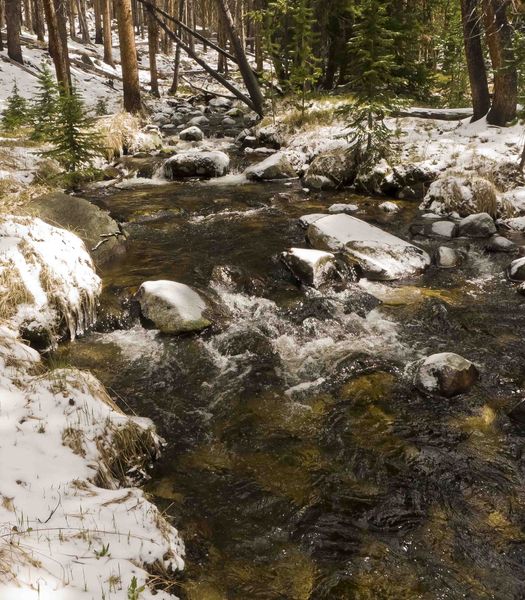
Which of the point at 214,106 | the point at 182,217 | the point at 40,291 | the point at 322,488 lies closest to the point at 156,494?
the point at 322,488

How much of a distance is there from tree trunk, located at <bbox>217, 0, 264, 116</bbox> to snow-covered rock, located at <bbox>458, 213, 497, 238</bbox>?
10934mm

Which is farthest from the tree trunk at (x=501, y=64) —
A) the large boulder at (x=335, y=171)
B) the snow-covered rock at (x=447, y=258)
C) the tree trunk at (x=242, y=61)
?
the tree trunk at (x=242, y=61)

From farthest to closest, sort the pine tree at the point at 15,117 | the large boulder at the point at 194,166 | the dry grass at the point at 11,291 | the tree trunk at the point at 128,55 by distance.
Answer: the tree trunk at the point at 128,55 < the pine tree at the point at 15,117 < the large boulder at the point at 194,166 < the dry grass at the point at 11,291

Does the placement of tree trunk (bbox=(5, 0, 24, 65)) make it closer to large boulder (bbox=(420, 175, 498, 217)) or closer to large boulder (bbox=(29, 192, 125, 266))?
large boulder (bbox=(29, 192, 125, 266))

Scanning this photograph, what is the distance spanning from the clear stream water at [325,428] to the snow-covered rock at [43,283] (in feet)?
1.00

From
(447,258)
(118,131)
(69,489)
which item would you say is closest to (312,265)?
(447,258)

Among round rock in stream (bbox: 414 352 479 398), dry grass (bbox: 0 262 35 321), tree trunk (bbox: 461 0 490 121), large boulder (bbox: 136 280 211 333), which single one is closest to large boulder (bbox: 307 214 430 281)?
round rock in stream (bbox: 414 352 479 398)

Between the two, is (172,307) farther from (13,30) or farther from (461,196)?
(13,30)

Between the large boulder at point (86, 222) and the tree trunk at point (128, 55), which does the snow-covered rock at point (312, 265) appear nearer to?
the large boulder at point (86, 222)

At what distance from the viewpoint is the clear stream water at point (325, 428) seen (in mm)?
3258

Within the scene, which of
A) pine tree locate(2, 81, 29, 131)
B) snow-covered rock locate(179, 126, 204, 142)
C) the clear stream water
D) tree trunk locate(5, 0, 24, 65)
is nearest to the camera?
the clear stream water

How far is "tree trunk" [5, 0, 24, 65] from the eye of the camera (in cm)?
2278

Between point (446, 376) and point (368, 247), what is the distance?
3364 mm

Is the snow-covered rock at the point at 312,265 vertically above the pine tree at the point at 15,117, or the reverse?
the pine tree at the point at 15,117
